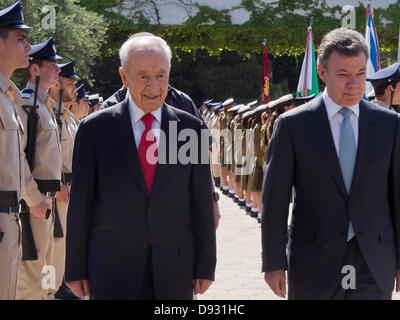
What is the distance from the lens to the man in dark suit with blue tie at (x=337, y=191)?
3250mm

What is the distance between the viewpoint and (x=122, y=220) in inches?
121

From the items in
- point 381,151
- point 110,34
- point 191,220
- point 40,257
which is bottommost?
point 40,257

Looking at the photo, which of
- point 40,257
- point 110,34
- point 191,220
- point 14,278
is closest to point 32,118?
point 40,257

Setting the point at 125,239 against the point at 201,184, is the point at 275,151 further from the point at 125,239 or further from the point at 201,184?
the point at 125,239

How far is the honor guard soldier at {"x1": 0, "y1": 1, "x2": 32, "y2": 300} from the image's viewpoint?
3875mm

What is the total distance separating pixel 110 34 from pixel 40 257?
21.6 m

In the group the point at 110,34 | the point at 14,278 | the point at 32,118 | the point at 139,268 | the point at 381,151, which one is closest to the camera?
the point at 139,268

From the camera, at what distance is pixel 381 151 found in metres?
3.31

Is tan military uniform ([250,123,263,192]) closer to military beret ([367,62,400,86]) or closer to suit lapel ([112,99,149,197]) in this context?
military beret ([367,62,400,86])

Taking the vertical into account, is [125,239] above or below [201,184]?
below

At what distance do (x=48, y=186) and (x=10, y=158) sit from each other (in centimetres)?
135

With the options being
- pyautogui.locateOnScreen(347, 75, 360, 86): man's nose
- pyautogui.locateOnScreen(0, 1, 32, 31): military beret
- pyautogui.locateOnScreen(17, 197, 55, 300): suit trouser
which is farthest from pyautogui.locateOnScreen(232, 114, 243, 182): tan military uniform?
pyautogui.locateOnScreen(347, 75, 360, 86): man's nose

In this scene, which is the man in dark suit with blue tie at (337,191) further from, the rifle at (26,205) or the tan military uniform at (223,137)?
the tan military uniform at (223,137)

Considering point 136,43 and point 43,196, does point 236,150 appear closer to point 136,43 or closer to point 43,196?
point 43,196
